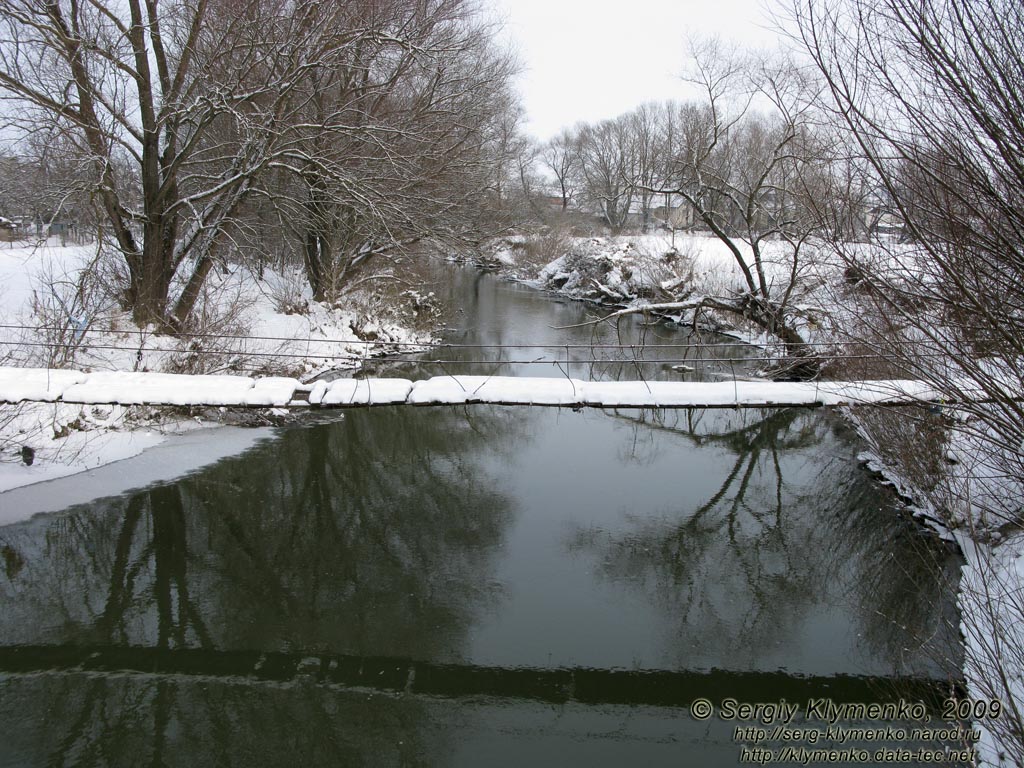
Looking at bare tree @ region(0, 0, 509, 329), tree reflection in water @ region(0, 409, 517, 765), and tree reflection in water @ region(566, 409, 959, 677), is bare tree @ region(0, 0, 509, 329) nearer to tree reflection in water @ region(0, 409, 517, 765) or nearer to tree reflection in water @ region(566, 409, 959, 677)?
tree reflection in water @ region(0, 409, 517, 765)

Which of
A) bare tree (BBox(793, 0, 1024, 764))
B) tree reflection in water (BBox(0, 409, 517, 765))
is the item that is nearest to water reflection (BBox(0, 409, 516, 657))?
tree reflection in water (BBox(0, 409, 517, 765))

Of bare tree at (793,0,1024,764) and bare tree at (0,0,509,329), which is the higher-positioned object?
bare tree at (0,0,509,329)

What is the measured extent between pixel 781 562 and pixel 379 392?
18.4 feet

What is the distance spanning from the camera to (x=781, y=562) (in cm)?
855

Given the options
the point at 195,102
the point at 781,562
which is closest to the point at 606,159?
the point at 195,102

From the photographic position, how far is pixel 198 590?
7559 mm

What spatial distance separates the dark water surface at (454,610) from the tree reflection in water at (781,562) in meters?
0.03

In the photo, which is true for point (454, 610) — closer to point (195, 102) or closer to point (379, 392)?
point (379, 392)

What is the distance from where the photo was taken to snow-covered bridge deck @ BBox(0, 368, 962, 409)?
8.97 meters

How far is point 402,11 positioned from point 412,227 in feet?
17.0

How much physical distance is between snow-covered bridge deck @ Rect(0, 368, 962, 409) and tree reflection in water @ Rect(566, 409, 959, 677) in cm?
169

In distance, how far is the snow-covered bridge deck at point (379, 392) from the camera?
897 centimetres

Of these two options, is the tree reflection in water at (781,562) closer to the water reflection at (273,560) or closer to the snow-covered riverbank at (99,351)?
the water reflection at (273,560)

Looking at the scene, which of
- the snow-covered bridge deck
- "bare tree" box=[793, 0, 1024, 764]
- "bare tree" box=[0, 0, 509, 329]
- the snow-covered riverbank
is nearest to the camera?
"bare tree" box=[793, 0, 1024, 764]
